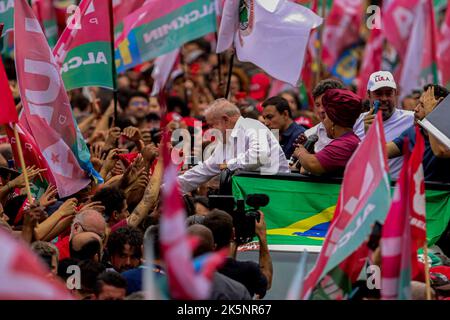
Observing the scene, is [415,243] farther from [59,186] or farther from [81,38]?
[81,38]

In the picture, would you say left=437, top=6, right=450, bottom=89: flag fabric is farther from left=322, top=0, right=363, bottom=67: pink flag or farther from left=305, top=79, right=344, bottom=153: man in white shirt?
left=305, top=79, right=344, bottom=153: man in white shirt

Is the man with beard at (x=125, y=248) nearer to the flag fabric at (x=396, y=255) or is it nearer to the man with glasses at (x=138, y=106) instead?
the flag fabric at (x=396, y=255)

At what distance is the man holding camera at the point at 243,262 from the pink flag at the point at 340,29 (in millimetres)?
14942

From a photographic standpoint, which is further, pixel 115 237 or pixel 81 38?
pixel 81 38

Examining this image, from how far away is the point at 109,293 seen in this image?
7.86 m

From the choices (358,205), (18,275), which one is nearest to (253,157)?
(358,205)

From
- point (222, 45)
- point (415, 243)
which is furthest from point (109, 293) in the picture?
point (222, 45)

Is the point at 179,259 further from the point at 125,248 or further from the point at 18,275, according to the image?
the point at 125,248

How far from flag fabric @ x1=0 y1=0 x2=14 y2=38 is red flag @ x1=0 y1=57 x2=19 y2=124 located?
3295mm

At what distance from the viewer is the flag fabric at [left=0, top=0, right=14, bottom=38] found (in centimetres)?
1372

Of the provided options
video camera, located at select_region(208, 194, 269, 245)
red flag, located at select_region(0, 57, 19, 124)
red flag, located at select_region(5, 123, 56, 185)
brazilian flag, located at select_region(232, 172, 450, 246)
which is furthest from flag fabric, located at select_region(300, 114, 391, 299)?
red flag, located at select_region(5, 123, 56, 185)

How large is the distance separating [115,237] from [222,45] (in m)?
3.99

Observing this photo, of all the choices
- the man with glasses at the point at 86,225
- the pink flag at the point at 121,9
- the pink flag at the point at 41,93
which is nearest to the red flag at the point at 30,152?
the pink flag at the point at 41,93
